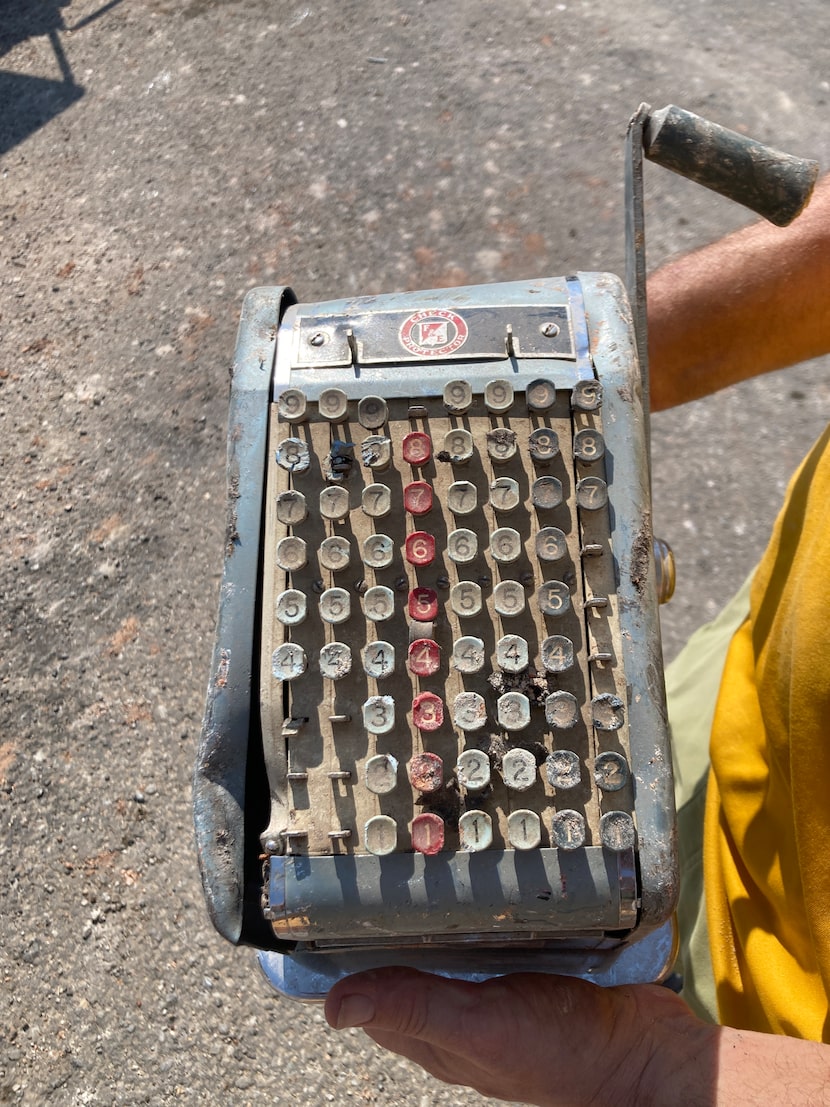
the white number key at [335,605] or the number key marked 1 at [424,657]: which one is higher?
the white number key at [335,605]

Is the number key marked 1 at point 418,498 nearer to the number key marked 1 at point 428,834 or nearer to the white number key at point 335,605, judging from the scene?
the white number key at point 335,605

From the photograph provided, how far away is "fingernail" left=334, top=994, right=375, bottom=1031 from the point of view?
1.11m

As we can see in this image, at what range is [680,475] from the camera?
249 centimetres

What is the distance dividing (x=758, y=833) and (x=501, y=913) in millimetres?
479

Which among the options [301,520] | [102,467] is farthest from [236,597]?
[102,467]

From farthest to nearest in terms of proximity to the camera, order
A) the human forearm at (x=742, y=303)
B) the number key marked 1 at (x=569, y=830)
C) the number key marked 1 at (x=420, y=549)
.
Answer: the human forearm at (x=742, y=303) → the number key marked 1 at (x=420, y=549) → the number key marked 1 at (x=569, y=830)

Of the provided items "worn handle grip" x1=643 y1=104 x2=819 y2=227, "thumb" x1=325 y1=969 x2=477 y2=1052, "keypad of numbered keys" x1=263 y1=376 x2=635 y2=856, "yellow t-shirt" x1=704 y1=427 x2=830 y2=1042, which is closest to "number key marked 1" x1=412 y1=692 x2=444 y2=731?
"keypad of numbered keys" x1=263 y1=376 x2=635 y2=856

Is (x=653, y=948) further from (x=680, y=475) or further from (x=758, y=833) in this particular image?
(x=680, y=475)

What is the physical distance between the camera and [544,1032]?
1099 mm

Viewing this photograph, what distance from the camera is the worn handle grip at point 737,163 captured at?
1.18 meters

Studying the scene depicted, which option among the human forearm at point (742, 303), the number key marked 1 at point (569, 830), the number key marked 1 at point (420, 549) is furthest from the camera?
the human forearm at point (742, 303)

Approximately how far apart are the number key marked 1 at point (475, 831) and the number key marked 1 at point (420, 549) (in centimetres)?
31

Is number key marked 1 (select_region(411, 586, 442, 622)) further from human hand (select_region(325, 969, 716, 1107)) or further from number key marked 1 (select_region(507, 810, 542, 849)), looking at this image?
human hand (select_region(325, 969, 716, 1107))

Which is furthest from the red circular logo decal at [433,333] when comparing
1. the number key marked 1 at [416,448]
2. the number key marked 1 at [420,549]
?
the number key marked 1 at [420,549]
